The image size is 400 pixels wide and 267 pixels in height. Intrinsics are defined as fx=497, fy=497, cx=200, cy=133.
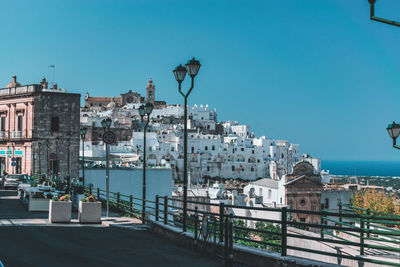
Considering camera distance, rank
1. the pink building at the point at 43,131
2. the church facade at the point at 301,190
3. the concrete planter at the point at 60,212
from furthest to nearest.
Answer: the church facade at the point at 301,190 < the pink building at the point at 43,131 < the concrete planter at the point at 60,212

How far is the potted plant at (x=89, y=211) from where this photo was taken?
56.1 ft

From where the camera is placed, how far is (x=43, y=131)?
4822 cm

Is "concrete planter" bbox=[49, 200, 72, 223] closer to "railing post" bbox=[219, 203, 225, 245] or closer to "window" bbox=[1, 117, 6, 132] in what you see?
"railing post" bbox=[219, 203, 225, 245]

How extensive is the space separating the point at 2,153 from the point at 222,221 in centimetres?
4568

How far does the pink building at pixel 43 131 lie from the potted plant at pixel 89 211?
31.0 meters

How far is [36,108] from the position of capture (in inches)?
1891

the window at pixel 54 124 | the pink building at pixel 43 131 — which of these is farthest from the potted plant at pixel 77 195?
the window at pixel 54 124

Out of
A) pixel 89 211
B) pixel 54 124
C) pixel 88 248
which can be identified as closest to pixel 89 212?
pixel 89 211

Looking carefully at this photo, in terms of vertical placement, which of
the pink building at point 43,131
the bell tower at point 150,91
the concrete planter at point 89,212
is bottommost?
the concrete planter at point 89,212

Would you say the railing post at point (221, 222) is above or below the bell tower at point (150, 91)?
below

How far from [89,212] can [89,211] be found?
0.04 meters

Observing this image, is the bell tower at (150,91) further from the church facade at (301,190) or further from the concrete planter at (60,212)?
the concrete planter at (60,212)

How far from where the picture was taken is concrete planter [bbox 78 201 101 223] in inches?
674

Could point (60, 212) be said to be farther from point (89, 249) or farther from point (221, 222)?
point (221, 222)
